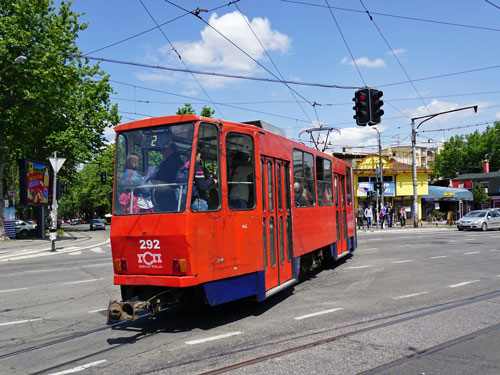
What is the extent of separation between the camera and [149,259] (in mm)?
6250

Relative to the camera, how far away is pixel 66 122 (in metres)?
30.0

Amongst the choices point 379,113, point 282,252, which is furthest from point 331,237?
point 379,113

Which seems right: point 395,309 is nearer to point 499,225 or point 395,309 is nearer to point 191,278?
point 191,278

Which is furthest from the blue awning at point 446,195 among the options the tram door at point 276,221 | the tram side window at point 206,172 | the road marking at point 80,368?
the road marking at point 80,368

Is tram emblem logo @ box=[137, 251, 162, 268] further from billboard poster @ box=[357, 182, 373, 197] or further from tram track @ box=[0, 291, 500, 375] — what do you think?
billboard poster @ box=[357, 182, 373, 197]

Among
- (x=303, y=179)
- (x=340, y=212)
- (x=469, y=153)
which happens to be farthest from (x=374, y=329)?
(x=469, y=153)

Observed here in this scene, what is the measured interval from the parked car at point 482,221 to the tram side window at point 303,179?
24382 mm

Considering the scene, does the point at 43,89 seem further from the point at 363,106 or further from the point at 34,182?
the point at 363,106

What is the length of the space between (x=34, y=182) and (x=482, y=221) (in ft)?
94.0

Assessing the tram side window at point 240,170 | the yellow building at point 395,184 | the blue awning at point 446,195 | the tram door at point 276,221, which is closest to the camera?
the tram side window at point 240,170

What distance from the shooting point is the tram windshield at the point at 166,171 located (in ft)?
20.4

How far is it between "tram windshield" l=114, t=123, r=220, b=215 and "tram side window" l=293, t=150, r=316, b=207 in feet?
9.64

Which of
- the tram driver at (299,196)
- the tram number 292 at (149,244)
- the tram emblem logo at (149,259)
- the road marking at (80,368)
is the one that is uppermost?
the tram driver at (299,196)

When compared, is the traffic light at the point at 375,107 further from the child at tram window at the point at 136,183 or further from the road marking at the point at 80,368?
the road marking at the point at 80,368
